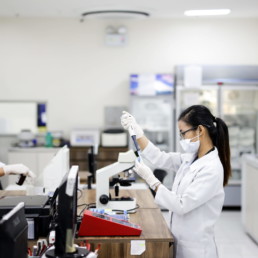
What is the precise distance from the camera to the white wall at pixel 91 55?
6.70 m

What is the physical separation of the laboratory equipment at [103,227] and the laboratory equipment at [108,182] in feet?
1.72

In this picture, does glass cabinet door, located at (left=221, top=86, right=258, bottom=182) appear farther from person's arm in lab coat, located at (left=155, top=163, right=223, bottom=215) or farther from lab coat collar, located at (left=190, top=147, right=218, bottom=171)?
person's arm in lab coat, located at (left=155, top=163, right=223, bottom=215)

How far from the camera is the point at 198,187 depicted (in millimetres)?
2582

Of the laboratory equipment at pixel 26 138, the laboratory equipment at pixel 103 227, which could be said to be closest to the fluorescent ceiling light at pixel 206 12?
the laboratory equipment at pixel 26 138

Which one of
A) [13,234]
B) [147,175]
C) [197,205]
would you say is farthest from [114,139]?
[13,234]

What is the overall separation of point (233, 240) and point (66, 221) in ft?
11.4

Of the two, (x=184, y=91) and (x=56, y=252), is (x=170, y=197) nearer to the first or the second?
(x=56, y=252)

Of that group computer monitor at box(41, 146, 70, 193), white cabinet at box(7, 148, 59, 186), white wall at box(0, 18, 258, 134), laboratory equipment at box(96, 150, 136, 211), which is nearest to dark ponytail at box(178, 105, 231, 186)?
laboratory equipment at box(96, 150, 136, 211)

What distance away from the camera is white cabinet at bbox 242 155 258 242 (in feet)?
15.9

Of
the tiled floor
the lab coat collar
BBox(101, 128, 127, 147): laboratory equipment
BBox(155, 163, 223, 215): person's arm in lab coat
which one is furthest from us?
BBox(101, 128, 127, 147): laboratory equipment

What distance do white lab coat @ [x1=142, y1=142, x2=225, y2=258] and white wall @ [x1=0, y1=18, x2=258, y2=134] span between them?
4.17 meters

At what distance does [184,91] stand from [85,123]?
1516 mm

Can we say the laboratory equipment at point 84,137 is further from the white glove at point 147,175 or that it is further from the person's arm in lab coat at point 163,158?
the white glove at point 147,175

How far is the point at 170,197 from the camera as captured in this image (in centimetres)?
261
